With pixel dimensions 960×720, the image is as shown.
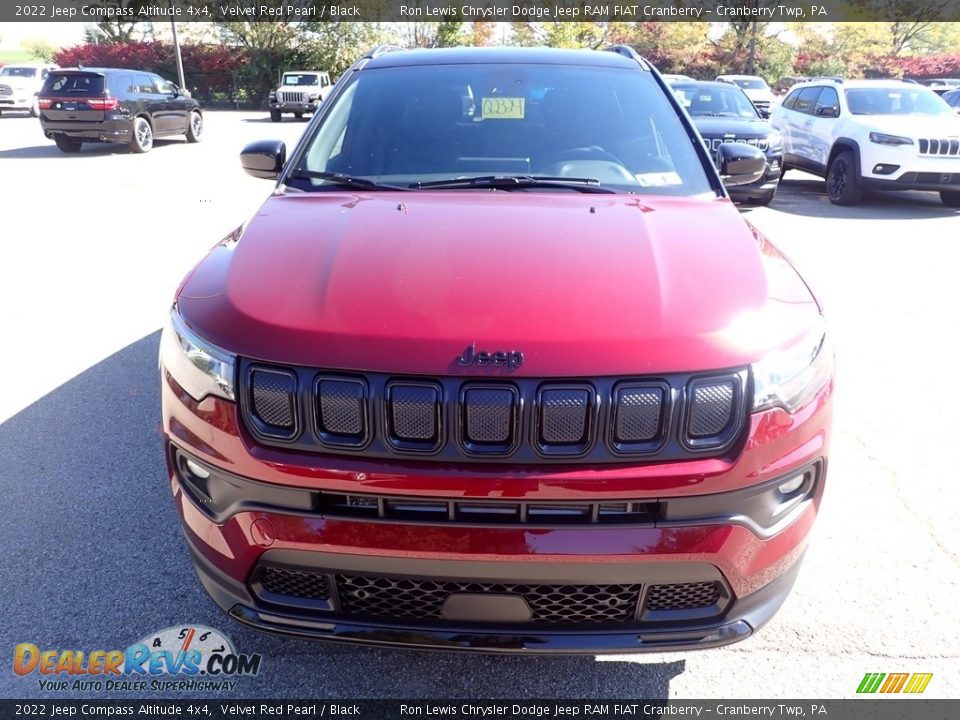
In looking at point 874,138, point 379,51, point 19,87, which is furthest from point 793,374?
point 19,87

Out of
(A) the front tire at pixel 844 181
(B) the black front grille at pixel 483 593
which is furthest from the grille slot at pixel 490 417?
(A) the front tire at pixel 844 181

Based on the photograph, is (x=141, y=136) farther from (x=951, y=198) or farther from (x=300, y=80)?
(x=951, y=198)

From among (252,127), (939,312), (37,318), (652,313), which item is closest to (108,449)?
(37,318)

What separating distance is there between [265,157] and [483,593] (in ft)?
8.47

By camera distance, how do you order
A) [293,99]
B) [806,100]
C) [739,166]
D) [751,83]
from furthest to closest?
[293,99]
[751,83]
[806,100]
[739,166]

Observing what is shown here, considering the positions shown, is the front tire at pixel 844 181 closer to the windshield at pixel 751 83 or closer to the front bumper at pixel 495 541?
the front bumper at pixel 495 541

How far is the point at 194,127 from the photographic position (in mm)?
19234

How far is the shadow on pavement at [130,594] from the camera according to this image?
2.30m

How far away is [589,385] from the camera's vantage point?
1727 millimetres

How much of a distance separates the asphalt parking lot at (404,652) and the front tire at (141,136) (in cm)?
1026

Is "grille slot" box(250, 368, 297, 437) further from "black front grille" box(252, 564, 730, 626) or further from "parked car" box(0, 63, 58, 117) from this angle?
"parked car" box(0, 63, 58, 117)

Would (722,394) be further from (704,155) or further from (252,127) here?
(252,127)

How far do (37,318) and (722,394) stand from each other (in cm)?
564

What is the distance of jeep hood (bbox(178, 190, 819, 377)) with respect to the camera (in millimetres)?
1771
